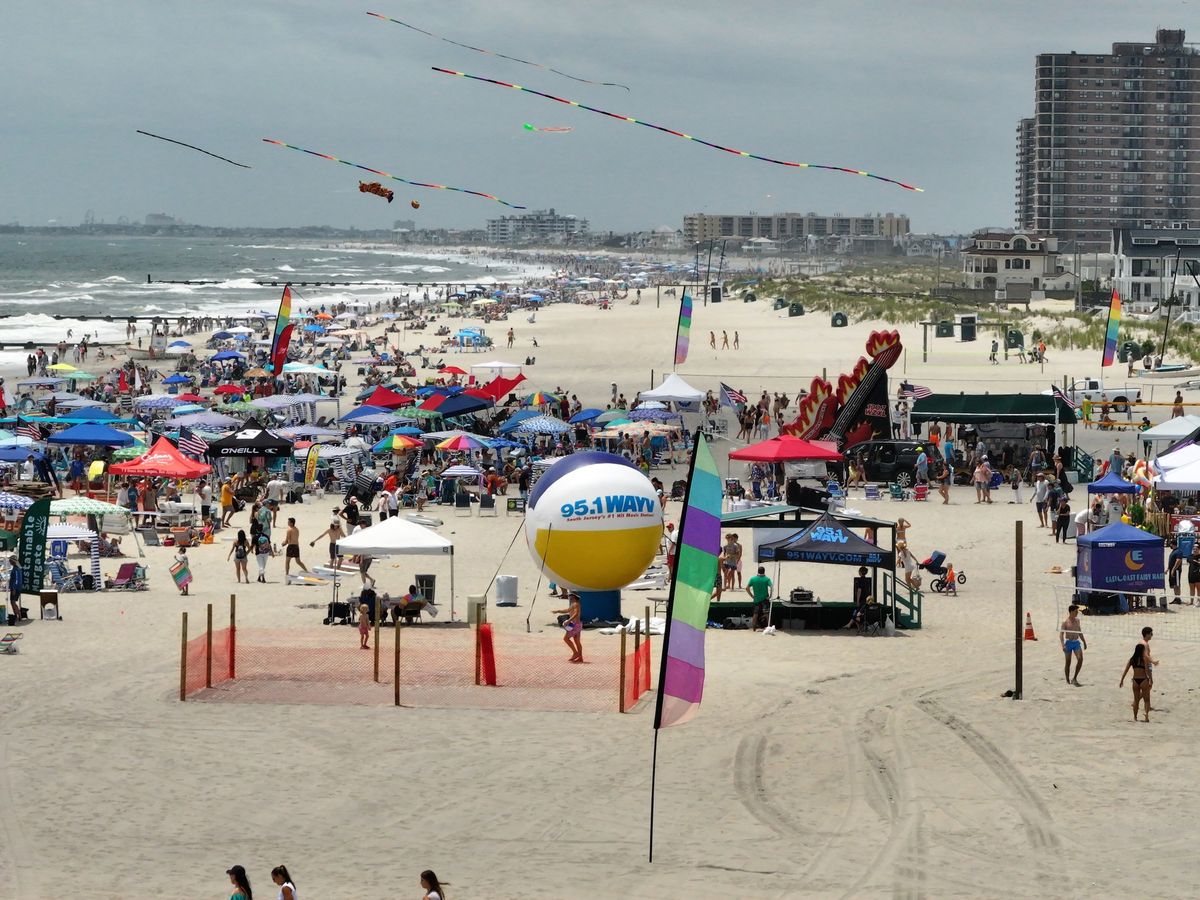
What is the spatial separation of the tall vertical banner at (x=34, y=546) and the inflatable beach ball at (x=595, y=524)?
18.4ft

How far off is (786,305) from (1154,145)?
110971mm

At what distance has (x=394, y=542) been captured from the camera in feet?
59.8

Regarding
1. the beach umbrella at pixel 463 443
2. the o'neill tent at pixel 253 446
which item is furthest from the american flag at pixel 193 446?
the beach umbrella at pixel 463 443

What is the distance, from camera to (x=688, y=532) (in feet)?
34.9

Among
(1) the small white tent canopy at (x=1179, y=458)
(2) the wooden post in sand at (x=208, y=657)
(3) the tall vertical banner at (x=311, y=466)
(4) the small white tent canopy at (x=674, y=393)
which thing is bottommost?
(2) the wooden post in sand at (x=208, y=657)

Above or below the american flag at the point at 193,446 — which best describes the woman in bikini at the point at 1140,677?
below

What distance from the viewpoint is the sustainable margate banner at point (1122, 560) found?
18.3 meters

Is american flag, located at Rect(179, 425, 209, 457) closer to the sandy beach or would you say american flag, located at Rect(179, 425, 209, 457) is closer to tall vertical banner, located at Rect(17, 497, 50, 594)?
tall vertical banner, located at Rect(17, 497, 50, 594)

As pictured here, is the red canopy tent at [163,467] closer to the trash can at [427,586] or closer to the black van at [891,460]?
the trash can at [427,586]

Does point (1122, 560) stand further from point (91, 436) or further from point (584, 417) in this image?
point (91, 436)

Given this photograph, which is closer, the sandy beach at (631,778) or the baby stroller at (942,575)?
the sandy beach at (631,778)

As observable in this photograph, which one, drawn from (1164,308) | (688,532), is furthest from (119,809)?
(1164,308)

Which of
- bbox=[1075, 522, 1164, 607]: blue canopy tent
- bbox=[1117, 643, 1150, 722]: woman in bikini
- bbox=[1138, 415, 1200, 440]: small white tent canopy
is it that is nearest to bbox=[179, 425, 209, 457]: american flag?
bbox=[1075, 522, 1164, 607]: blue canopy tent

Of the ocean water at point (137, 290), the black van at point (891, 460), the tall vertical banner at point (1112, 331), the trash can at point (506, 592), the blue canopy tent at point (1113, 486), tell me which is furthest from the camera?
the ocean water at point (137, 290)
